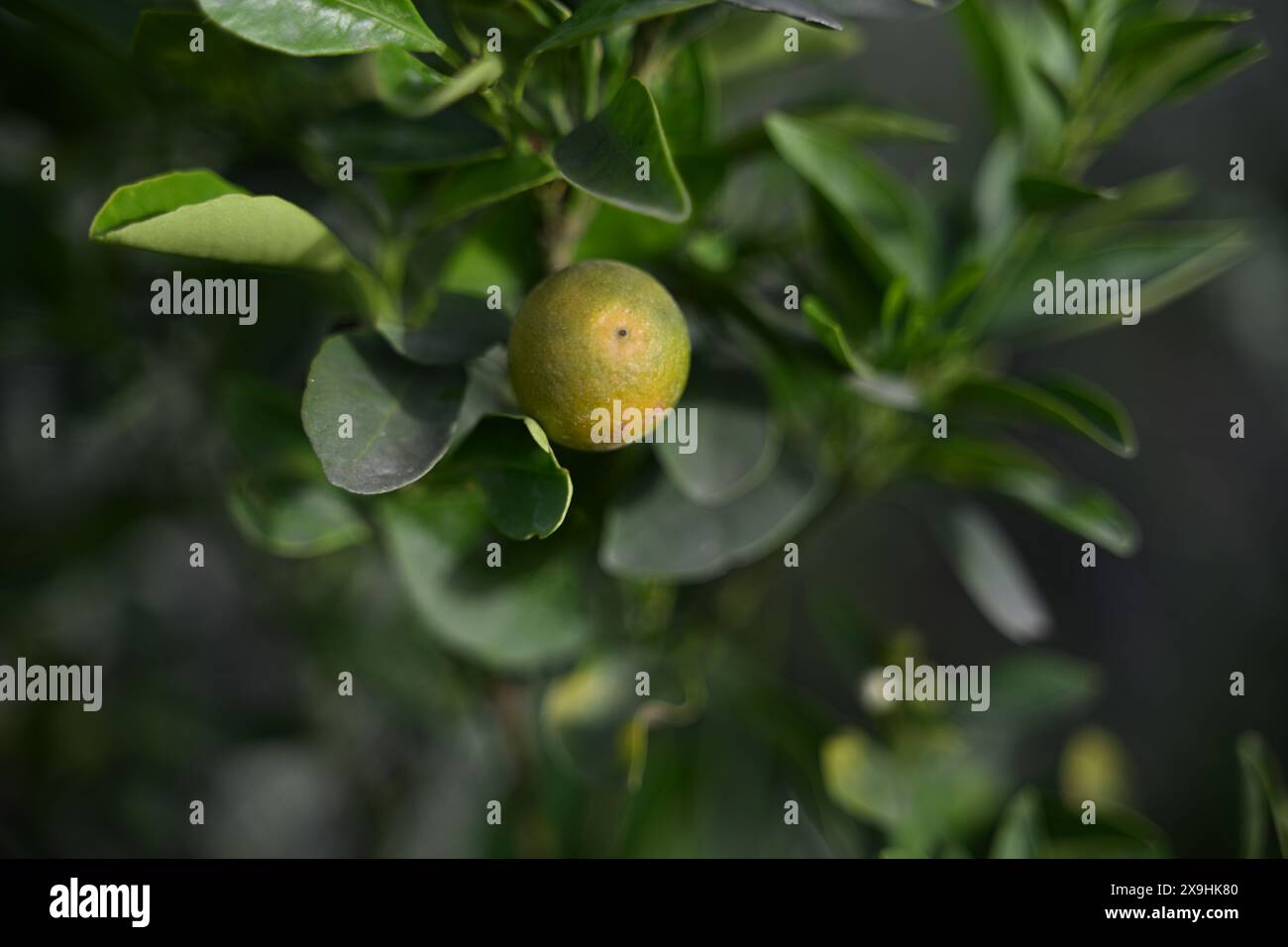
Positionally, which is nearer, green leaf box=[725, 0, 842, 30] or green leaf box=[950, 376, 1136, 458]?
green leaf box=[725, 0, 842, 30]

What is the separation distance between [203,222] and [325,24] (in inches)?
3.7

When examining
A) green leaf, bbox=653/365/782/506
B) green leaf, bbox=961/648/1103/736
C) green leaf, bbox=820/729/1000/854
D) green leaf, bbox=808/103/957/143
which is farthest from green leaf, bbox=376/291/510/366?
green leaf, bbox=961/648/1103/736

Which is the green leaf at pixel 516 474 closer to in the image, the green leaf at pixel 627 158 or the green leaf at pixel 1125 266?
the green leaf at pixel 627 158

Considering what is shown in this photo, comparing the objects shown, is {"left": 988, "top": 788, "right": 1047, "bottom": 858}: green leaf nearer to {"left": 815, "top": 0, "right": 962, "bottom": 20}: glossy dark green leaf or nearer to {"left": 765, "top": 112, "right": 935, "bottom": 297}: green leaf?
{"left": 765, "top": 112, "right": 935, "bottom": 297}: green leaf

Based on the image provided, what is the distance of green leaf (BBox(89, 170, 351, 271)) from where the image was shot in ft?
1.46

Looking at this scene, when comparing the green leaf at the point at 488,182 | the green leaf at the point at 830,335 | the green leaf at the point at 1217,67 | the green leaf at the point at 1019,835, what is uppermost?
the green leaf at the point at 1217,67

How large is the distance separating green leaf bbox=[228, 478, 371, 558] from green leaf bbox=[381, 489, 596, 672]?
3 cm

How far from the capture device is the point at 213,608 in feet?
3.92

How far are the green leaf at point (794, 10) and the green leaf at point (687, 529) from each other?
10.2 inches

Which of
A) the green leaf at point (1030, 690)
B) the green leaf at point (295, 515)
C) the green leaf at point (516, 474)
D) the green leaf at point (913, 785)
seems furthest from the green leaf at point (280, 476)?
the green leaf at point (1030, 690)

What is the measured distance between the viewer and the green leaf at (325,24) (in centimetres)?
42
